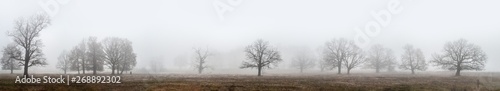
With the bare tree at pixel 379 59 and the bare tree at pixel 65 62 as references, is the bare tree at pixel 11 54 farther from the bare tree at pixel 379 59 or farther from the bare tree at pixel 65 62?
the bare tree at pixel 379 59

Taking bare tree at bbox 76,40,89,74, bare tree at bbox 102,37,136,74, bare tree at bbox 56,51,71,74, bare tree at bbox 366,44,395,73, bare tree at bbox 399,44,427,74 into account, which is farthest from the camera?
bare tree at bbox 366,44,395,73

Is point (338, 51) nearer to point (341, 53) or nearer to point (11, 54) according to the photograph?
point (341, 53)

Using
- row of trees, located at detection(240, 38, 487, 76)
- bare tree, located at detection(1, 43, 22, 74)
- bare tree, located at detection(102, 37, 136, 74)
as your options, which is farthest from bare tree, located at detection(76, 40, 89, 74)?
row of trees, located at detection(240, 38, 487, 76)

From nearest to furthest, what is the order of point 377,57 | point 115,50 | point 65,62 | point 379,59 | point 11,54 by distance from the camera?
point 11,54 < point 115,50 < point 65,62 < point 377,57 < point 379,59

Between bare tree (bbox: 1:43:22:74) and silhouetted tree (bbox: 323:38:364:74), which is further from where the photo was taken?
silhouetted tree (bbox: 323:38:364:74)

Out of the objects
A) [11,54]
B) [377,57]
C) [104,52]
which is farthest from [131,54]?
[377,57]

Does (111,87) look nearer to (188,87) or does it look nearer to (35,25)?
(188,87)

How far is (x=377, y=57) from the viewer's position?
88438 millimetres

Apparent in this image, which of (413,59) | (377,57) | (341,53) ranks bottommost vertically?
(413,59)

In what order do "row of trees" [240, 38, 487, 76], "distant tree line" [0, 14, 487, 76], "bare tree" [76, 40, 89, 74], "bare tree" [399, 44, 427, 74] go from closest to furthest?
"distant tree line" [0, 14, 487, 76] → "row of trees" [240, 38, 487, 76] → "bare tree" [76, 40, 89, 74] → "bare tree" [399, 44, 427, 74]

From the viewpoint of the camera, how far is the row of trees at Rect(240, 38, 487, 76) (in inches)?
2514

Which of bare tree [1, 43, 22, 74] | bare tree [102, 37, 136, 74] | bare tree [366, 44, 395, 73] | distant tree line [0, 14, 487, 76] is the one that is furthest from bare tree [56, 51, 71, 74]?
bare tree [366, 44, 395, 73]

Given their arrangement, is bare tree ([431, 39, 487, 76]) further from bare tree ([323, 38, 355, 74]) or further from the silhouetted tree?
bare tree ([323, 38, 355, 74])

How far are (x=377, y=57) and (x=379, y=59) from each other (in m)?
0.81
